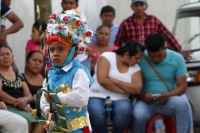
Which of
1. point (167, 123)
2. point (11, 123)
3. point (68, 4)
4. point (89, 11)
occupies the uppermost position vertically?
point (68, 4)

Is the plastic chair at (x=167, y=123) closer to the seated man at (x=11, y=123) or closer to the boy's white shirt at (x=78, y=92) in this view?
the seated man at (x=11, y=123)

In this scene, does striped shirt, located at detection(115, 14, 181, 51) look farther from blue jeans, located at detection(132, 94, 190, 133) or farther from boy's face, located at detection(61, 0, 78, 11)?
blue jeans, located at detection(132, 94, 190, 133)

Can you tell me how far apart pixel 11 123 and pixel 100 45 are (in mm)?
2621

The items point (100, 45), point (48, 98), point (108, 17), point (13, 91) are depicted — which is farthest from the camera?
point (108, 17)

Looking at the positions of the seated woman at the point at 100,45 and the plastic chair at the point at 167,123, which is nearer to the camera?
the plastic chair at the point at 167,123

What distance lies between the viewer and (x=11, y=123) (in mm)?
7090

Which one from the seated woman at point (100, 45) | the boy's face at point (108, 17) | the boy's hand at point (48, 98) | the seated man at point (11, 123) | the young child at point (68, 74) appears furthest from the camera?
the boy's face at point (108, 17)

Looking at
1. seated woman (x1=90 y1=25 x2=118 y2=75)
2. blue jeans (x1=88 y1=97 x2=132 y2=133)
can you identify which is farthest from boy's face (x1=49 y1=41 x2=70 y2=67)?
seated woman (x1=90 y1=25 x2=118 y2=75)

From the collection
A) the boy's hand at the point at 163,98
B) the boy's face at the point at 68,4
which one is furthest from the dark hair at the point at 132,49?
the boy's face at the point at 68,4

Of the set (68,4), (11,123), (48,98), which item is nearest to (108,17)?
(68,4)

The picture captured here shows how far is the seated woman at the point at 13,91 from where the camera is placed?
7.47 meters

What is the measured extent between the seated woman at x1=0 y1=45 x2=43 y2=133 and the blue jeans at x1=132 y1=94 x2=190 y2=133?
4.56 feet

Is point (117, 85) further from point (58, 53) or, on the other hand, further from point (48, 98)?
point (48, 98)

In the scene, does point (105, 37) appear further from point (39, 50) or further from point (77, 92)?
point (77, 92)
